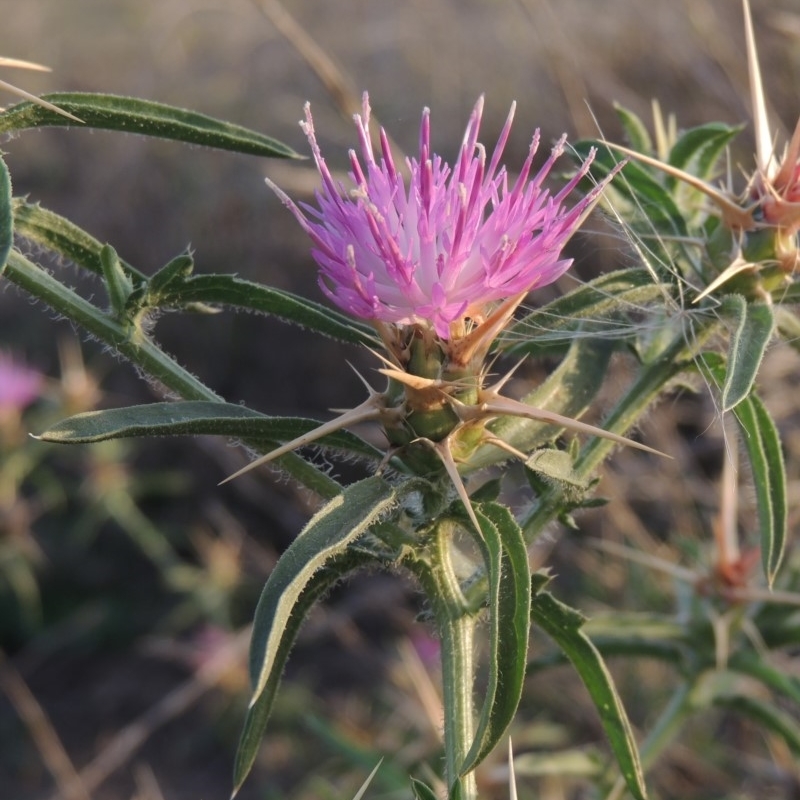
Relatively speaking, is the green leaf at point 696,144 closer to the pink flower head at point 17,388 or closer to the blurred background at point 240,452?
the blurred background at point 240,452

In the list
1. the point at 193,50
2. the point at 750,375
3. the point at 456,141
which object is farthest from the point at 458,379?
the point at 193,50

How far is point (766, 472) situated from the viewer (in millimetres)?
1200

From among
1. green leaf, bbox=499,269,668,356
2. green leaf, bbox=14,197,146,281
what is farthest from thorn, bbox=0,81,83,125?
green leaf, bbox=499,269,668,356

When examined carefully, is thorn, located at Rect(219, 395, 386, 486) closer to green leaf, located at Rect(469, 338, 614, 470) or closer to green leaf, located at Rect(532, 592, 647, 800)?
green leaf, located at Rect(469, 338, 614, 470)

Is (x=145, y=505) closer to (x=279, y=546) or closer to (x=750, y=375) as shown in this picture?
(x=279, y=546)

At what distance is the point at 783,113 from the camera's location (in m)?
5.05

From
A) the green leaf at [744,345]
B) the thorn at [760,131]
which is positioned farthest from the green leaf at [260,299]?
the thorn at [760,131]

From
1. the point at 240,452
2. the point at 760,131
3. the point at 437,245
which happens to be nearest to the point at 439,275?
the point at 437,245

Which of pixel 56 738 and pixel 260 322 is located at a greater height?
pixel 260 322

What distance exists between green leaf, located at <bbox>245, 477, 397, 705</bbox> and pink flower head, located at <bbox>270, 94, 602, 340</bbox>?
0.64 ft

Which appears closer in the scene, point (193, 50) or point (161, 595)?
point (161, 595)

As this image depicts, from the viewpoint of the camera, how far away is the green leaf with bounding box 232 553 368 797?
1.06m

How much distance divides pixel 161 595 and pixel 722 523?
4.82 metres

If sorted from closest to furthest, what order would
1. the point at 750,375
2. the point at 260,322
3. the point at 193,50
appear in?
1. the point at 750,375
2. the point at 260,322
3. the point at 193,50
